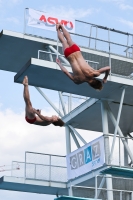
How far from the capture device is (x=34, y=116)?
17.2 metres

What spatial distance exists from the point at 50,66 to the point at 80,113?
583cm

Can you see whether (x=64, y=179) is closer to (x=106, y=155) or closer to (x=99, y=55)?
(x=106, y=155)

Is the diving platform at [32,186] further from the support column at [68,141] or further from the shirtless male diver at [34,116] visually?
the shirtless male diver at [34,116]

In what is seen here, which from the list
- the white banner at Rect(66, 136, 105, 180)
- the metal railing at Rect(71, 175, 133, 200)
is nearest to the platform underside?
the white banner at Rect(66, 136, 105, 180)

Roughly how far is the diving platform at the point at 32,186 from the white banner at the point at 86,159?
121 cm

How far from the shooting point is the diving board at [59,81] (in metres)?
27.1

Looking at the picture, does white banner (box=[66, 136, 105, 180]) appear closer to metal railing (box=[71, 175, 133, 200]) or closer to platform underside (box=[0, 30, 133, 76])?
metal railing (box=[71, 175, 133, 200])

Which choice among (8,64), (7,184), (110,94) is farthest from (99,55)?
(7,184)

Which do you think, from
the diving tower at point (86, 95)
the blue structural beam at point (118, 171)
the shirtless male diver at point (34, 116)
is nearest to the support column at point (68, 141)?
the diving tower at point (86, 95)

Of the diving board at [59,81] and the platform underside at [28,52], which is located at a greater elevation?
the platform underside at [28,52]

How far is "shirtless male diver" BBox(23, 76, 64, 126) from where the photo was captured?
16.8 metres

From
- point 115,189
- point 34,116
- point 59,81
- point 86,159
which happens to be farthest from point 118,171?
point 34,116

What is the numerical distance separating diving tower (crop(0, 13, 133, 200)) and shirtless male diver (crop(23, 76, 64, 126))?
9773 millimetres

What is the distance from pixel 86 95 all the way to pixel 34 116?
499 inches
